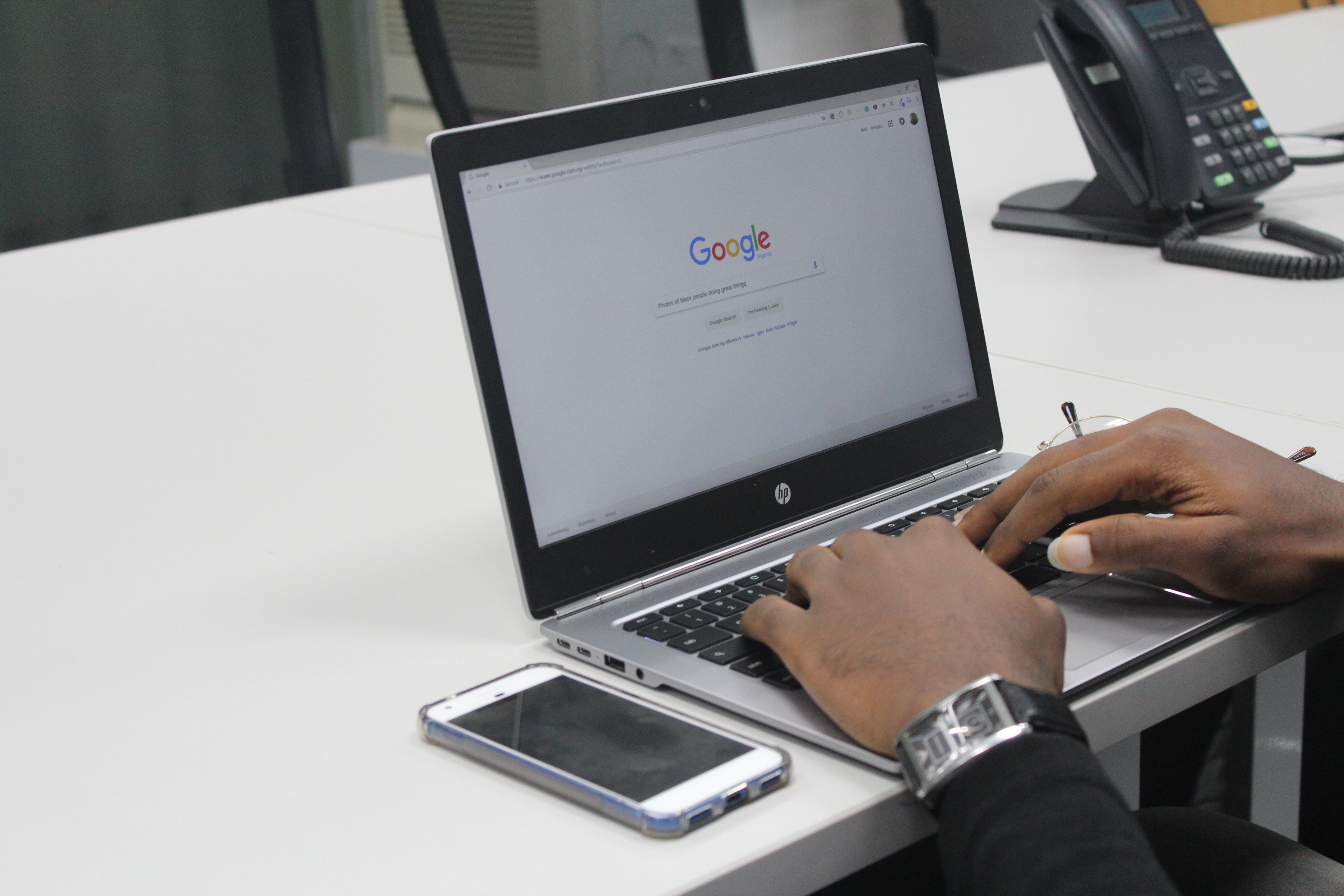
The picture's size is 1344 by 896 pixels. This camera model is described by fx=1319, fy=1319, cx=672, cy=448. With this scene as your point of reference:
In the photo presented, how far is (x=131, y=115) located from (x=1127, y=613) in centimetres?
305

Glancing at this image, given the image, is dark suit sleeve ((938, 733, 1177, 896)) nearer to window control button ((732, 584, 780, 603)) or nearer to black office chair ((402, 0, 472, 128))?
window control button ((732, 584, 780, 603))

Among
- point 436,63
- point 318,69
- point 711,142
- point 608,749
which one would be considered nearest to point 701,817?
point 608,749

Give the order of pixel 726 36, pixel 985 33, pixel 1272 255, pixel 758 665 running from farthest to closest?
1. pixel 985 33
2. pixel 726 36
3. pixel 1272 255
4. pixel 758 665

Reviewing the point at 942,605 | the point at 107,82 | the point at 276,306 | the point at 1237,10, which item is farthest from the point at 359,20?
the point at 942,605

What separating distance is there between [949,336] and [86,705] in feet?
1.73

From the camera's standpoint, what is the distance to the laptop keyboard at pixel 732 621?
1.96 feet

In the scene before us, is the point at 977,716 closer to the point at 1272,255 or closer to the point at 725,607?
the point at 725,607

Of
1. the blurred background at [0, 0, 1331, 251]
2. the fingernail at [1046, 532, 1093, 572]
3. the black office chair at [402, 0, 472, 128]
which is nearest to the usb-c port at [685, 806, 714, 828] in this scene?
the fingernail at [1046, 532, 1093, 572]

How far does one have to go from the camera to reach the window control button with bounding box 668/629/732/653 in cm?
62

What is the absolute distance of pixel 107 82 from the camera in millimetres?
3094

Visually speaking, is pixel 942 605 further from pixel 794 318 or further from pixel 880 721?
pixel 794 318

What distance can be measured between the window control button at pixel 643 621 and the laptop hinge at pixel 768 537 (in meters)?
0.03

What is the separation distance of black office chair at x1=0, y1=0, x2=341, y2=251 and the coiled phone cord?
2.19 m

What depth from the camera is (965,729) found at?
511 millimetres
